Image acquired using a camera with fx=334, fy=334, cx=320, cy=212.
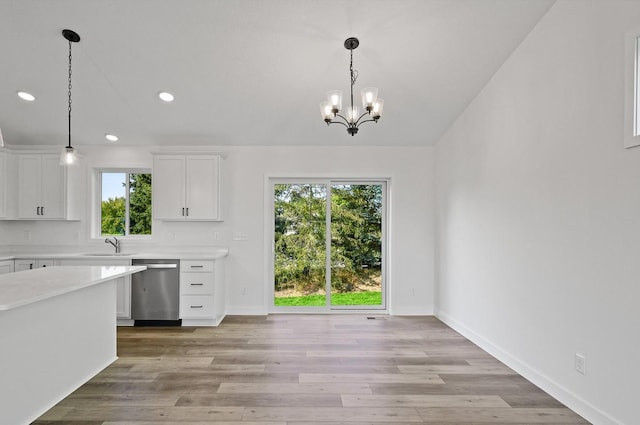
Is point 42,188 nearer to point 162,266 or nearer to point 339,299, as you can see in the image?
point 162,266

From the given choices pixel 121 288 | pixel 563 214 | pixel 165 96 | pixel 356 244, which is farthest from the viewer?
pixel 356 244

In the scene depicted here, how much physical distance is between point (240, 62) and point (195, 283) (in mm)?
2614

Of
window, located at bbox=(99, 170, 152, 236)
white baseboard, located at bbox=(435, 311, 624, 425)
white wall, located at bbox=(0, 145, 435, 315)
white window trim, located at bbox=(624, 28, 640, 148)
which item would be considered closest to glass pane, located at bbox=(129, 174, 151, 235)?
window, located at bbox=(99, 170, 152, 236)

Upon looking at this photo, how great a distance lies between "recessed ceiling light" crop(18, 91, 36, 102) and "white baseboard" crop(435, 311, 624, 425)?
17.9 ft

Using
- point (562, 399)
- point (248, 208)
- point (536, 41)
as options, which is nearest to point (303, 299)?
point (248, 208)

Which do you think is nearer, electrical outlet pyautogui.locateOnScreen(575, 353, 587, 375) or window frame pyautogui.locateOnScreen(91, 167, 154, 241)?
electrical outlet pyautogui.locateOnScreen(575, 353, 587, 375)

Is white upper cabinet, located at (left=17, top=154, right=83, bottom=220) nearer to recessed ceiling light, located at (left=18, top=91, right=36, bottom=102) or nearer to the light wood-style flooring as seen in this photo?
recessed ceiling light, located at (left=18, top=91, right=36, bottom=102)

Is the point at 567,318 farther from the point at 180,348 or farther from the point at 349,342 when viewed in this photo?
the point at 180,348

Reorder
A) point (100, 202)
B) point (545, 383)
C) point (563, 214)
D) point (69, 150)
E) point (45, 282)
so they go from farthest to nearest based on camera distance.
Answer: point (100, 202), point (69, 150), point (545, 383), point (563, 214), point (45, 282)

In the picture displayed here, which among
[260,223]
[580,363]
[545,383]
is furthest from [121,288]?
[580,363]

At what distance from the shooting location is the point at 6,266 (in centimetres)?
398

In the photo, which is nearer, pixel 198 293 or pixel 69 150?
pixel 69 150

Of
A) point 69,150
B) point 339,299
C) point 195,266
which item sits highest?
point 69,150

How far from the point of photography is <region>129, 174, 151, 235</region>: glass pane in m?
4.72
